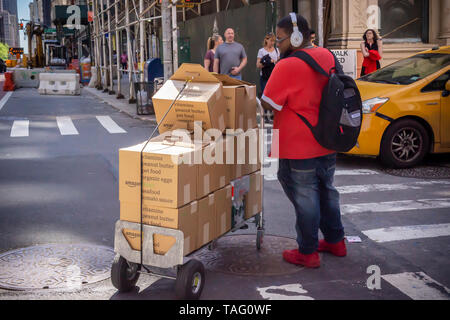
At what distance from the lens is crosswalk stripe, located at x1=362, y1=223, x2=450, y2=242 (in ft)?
18.6

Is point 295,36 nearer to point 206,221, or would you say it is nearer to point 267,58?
point 206,221

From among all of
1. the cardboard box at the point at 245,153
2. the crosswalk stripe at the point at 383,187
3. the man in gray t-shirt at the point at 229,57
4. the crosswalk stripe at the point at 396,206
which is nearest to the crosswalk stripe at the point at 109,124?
the man in gray t-shirt at the point at 229,57

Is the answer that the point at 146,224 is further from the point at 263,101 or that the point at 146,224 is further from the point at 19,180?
the point at 19,180

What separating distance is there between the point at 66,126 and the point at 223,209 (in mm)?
10614

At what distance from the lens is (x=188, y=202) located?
415cm

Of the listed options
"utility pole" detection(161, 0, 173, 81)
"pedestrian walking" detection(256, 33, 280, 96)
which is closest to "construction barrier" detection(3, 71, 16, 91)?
"utility pole" detection(161, 0, 173, 81)

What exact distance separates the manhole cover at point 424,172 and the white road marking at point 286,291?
456 centimetres

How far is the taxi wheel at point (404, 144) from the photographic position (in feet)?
28.8

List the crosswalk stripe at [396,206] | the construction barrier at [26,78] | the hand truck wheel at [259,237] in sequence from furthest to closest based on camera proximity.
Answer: the construction barrier at [26,78], the crosswalk stripe at [396,206], the hand truck wheel at [259,237]

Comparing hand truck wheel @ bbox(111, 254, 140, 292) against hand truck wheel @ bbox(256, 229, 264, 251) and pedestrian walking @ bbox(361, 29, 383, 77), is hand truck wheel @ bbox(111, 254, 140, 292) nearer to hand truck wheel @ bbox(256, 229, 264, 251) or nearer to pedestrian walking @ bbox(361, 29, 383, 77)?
hand truck wheel @ bbox(256, 229, 264, 251)

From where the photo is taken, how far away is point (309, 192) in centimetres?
472

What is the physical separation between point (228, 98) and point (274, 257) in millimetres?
1491

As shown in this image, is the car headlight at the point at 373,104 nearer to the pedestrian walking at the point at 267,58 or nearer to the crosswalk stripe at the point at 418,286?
the crosswalk stripe at the point at 418,286

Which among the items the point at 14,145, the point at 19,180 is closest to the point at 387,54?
the point at 14,145
